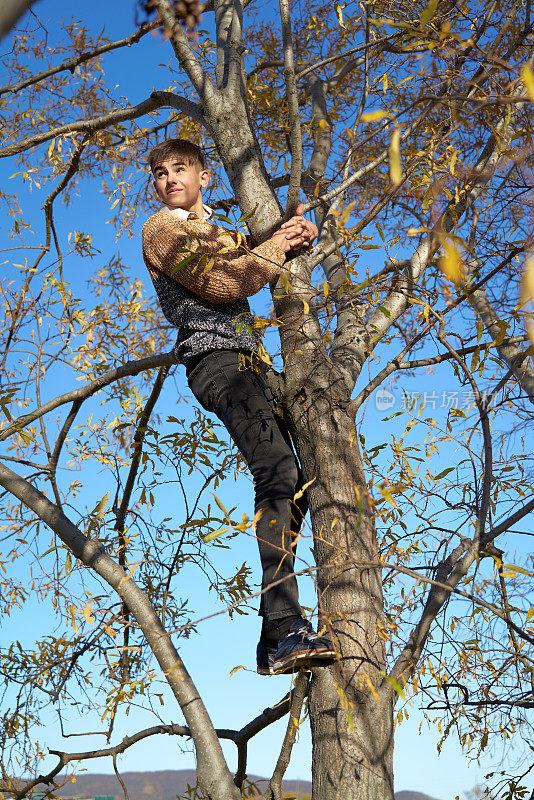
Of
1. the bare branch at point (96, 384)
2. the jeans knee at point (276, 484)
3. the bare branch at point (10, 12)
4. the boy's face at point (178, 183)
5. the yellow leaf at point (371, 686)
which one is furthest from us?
the bare branch at point (96, 384)

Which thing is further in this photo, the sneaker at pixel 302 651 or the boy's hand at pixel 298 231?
the boy's hand at pixel 298 231

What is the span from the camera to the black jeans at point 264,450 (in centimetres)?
251

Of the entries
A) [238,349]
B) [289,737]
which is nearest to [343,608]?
[289,737]

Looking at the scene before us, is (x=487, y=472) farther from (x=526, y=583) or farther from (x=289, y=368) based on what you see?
(x=526, y=583)

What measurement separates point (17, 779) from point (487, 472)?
114 inches

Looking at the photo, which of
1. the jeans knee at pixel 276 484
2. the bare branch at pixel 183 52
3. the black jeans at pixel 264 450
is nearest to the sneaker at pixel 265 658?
the black jeans at pixel 264 450

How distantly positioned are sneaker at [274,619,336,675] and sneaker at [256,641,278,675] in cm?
9

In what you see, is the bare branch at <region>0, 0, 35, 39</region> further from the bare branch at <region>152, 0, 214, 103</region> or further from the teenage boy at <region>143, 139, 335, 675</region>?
the bare branch at <region>152, 0, 214, 103</region>

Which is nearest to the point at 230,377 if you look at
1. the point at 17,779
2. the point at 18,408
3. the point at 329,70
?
the point at 18,408

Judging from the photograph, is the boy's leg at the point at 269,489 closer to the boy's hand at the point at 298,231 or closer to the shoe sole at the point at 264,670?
the shoe sole at the point at 264,670

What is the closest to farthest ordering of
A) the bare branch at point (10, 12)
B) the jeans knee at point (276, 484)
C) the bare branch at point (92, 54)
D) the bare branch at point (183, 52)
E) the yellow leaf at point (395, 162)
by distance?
1. the bare branch at point (10, 12)
2. the yellow leaf at point (395, 162)
3. the jeans knee at point (276, 484)
4. the bare branch at point (183, 52)
5. the bare branch at point (92, 54)

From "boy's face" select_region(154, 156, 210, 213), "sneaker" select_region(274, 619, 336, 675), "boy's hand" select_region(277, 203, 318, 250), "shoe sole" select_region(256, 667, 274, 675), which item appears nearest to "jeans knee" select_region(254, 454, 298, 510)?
"sneaker" select_region(274, 619, 336, 675)

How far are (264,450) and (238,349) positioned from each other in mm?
428

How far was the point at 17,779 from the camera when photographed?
3.71 meters
